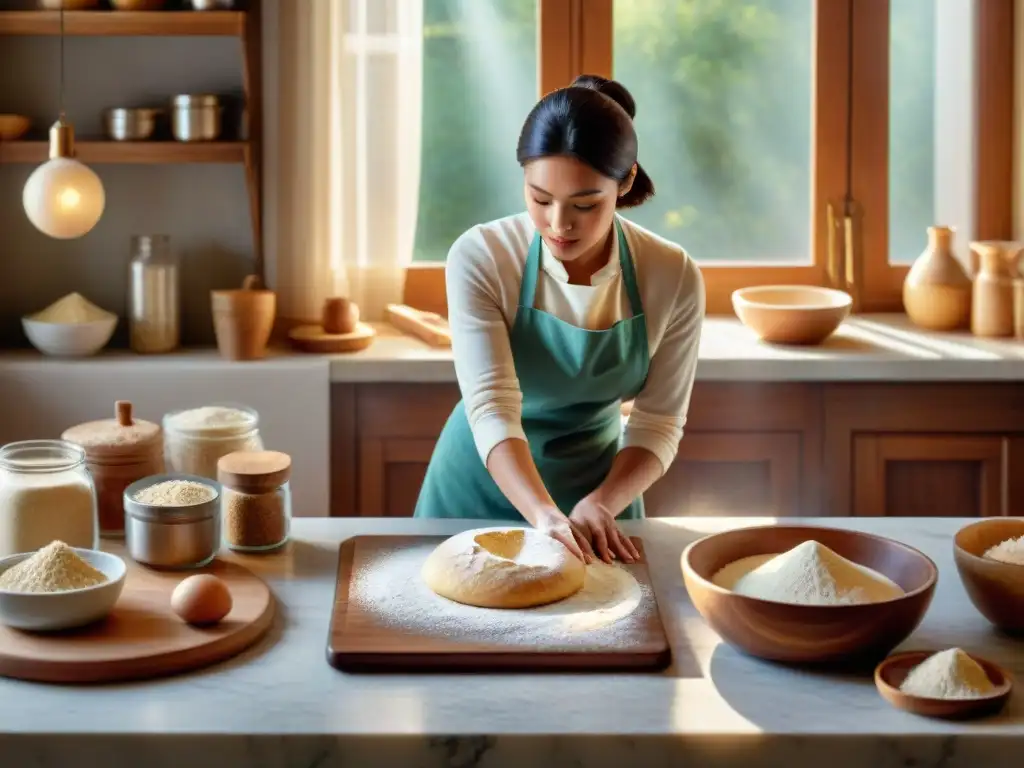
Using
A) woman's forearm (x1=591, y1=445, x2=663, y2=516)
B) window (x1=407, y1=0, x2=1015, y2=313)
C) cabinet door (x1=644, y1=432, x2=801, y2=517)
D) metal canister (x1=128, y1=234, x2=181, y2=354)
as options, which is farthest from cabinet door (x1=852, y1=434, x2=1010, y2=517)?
metal canister (x1=128, y1=234, x2=181, y2=354)

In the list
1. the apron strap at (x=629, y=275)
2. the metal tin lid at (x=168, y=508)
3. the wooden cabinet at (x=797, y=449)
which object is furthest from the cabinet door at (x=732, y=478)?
the metal tin lid at (x=168, y=508)

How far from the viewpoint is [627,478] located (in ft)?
6.97

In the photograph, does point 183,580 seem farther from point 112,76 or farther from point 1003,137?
point 1003,137

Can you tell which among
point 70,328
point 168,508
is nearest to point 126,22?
point 70,328

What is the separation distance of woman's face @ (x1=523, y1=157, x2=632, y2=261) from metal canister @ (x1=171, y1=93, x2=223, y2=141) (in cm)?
146

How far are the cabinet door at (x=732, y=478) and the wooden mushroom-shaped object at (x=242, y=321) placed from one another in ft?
3.05

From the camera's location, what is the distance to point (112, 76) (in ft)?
11.1

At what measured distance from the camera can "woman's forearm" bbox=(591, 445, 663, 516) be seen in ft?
6.84

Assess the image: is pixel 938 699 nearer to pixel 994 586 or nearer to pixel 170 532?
pixel 994 586

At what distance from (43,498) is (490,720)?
26.3 inches

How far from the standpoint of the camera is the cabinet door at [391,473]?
3.23 m

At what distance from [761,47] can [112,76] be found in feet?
5.04

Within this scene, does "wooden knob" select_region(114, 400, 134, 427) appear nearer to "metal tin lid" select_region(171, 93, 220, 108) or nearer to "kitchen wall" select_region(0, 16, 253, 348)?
"metal tin lid" select_region(171, 93, 220, 108)

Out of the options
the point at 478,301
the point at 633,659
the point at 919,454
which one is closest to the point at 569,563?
the point at 633,659
